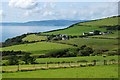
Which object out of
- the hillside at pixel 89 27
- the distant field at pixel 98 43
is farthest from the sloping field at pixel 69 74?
the hillside at pixel 89 27

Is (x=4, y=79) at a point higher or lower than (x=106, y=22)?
lower

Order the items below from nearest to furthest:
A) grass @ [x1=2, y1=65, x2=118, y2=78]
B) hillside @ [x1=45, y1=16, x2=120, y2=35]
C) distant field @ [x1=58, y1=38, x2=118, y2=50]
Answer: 1. grass @ [x1=2, y1=65, x2=118, y2=78]
2. distant field @ [x1=58, y1=38, x2=118, y2=50]
3. hillside @ [x1=45, y1=16, x2=120, y2=35]

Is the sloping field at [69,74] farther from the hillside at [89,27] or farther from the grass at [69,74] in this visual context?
the hillside at [89,27]

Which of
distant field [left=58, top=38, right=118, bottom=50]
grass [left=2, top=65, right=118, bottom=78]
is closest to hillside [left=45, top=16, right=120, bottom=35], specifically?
distant field [left=58, top=38, right=118, bottom=50]

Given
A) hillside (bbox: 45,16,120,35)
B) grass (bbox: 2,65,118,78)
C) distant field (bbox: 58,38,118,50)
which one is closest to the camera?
grass (bbox: 2,65,118,78)

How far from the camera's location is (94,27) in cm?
11731

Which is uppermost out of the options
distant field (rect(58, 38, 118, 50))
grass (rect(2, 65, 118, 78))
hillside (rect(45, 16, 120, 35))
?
hillside (rect(45, 16, 120, 35))

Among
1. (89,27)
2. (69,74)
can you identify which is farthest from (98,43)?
(69,74)

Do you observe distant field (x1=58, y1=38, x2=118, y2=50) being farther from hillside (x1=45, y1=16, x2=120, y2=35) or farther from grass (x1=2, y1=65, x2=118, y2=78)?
grass (x1=2, y1=65, x2=118, y2=78)

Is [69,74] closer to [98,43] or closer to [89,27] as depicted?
[98,43]

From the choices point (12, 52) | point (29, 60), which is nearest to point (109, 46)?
point (12, 52)

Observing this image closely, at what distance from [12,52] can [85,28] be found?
51671mm

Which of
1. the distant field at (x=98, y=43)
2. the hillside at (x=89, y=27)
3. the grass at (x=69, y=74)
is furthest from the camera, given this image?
the hillside at (x=89, y=27)

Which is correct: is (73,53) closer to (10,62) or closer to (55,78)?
(10,62)
